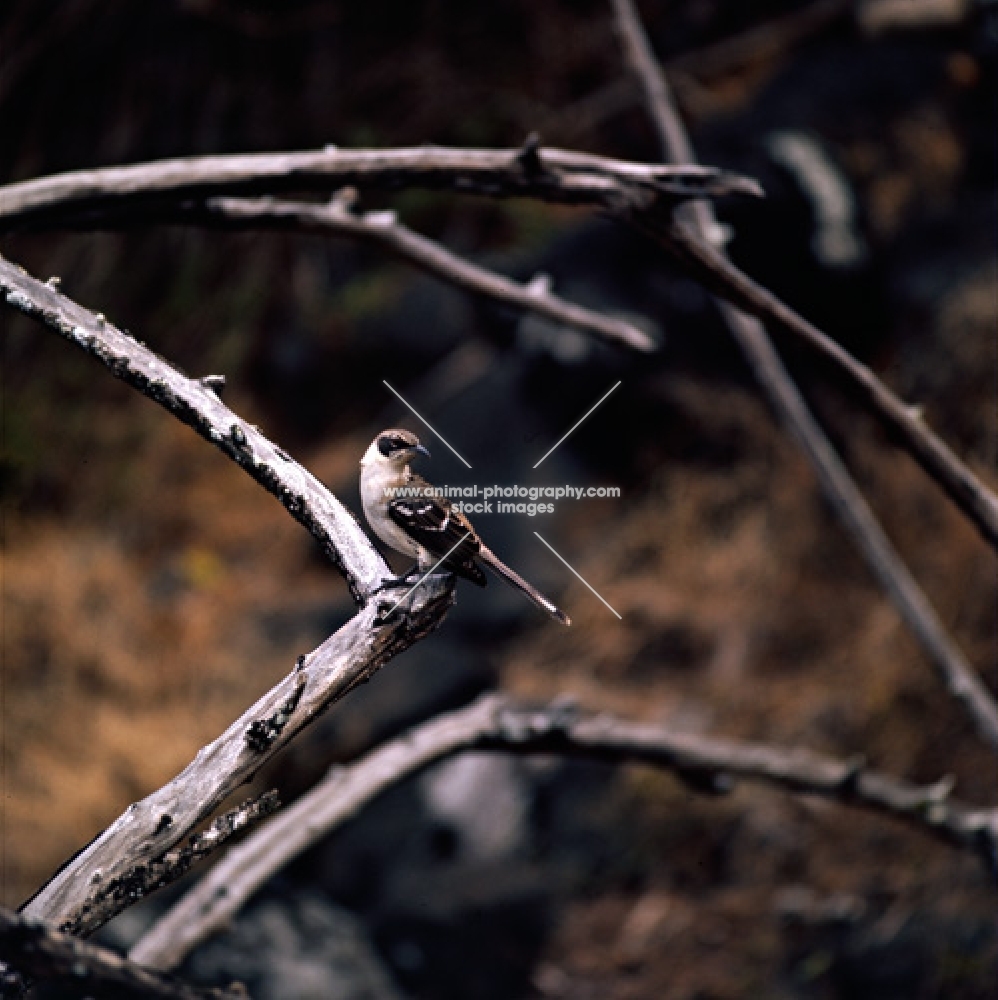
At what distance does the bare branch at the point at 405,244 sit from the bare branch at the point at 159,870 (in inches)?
44.7

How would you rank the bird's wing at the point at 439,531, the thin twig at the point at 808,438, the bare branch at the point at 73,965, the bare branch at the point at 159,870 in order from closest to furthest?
the bare branch at the point at 73,965 < the bare branch at the point at 159,870 < the bird's wing at the point at 439,531 < the thin twig at the point at 808,438

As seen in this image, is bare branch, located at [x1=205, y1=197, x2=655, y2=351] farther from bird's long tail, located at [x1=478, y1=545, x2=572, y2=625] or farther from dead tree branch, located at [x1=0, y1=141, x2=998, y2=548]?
bird's long tail, located at [x1=478, y1=545, x2=572, y2=625]

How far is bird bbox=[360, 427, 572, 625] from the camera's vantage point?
1.07 meters

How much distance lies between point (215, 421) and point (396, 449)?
0.63ft

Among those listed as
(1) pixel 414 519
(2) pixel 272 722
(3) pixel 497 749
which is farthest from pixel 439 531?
(3) pixel 497 749

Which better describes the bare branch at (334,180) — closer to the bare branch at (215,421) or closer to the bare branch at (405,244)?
the bare branch at (405,244)

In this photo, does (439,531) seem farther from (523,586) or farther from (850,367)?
(850,367)

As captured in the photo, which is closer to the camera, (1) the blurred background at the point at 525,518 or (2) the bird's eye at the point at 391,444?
(2) the bird's eye at the point at 391,444

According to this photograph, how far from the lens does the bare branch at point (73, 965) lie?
84 cm

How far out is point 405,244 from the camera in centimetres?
197

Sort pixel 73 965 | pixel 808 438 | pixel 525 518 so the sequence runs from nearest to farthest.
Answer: pixel 73 965, pixel 808 438, pixel 525 518

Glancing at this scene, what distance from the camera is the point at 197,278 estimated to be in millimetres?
4117

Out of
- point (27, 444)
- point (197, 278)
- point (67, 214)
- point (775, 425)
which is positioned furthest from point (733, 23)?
point (67, 214)

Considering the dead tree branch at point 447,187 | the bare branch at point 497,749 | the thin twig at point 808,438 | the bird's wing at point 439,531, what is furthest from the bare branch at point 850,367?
the bird's wing at point 439,531
